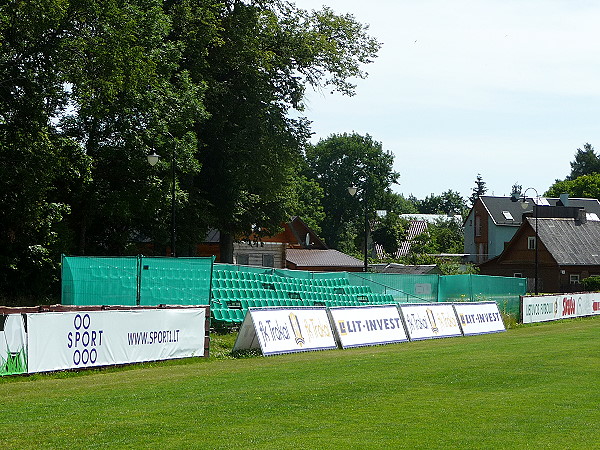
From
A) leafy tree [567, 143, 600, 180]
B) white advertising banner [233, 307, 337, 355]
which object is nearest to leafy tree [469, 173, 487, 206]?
leafy tree [567, 143, 600, 180]

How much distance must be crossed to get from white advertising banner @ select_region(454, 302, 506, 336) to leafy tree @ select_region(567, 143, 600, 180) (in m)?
140

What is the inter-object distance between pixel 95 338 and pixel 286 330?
6.96 meters

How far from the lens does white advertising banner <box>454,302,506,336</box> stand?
1416 inches

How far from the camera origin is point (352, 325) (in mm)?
28891

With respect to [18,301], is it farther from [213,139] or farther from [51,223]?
[213,139]

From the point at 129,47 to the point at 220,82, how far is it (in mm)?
14110

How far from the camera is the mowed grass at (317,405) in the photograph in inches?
427

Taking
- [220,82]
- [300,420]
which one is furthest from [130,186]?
[300,420]

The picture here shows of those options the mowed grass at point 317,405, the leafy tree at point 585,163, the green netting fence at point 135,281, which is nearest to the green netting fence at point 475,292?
the green netting fence at point 135,281

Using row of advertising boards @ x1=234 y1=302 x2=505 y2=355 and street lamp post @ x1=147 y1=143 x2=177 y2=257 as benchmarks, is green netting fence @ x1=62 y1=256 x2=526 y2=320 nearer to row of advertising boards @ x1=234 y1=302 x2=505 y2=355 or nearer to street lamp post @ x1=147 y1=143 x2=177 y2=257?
row of advertising boards @ x1=234 y1=302 x2=505 y2=355

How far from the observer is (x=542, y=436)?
1093cm

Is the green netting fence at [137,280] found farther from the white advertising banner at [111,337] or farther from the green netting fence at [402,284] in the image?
the green netting fence at [402,284]

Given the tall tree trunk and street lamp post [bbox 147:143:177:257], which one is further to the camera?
the tall tree trunk

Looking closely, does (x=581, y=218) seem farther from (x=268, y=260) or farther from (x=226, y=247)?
(x=226, y=247)
